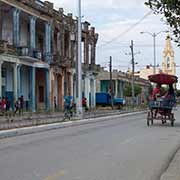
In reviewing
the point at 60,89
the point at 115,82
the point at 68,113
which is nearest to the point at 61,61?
the point at 60,89

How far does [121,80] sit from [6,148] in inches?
3499

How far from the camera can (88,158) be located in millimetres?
15320

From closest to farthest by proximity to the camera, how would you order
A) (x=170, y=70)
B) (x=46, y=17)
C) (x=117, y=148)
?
1. (x=117, y=148)
2. (x=46, y=17)
3. (x=170, y=70)

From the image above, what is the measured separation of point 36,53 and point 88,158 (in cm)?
3924

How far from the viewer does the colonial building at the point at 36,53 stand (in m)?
49.8

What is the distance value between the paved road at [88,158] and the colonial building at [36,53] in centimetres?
2754

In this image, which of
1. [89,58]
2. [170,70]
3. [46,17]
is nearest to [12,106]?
[46,17]

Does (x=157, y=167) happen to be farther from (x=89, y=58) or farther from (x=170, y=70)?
(x=170, y=70)

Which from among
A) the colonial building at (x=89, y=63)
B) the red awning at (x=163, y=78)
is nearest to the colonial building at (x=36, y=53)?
the colonial building at (x=89, y=63)

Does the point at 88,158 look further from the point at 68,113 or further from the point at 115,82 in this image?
the point at 115,82

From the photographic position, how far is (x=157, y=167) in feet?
45.5

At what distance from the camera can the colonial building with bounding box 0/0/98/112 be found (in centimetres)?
4984

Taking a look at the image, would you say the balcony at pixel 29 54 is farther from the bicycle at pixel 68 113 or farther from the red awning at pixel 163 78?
the red awning at pixel 163 78

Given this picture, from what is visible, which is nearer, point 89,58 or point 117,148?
point 117,148
